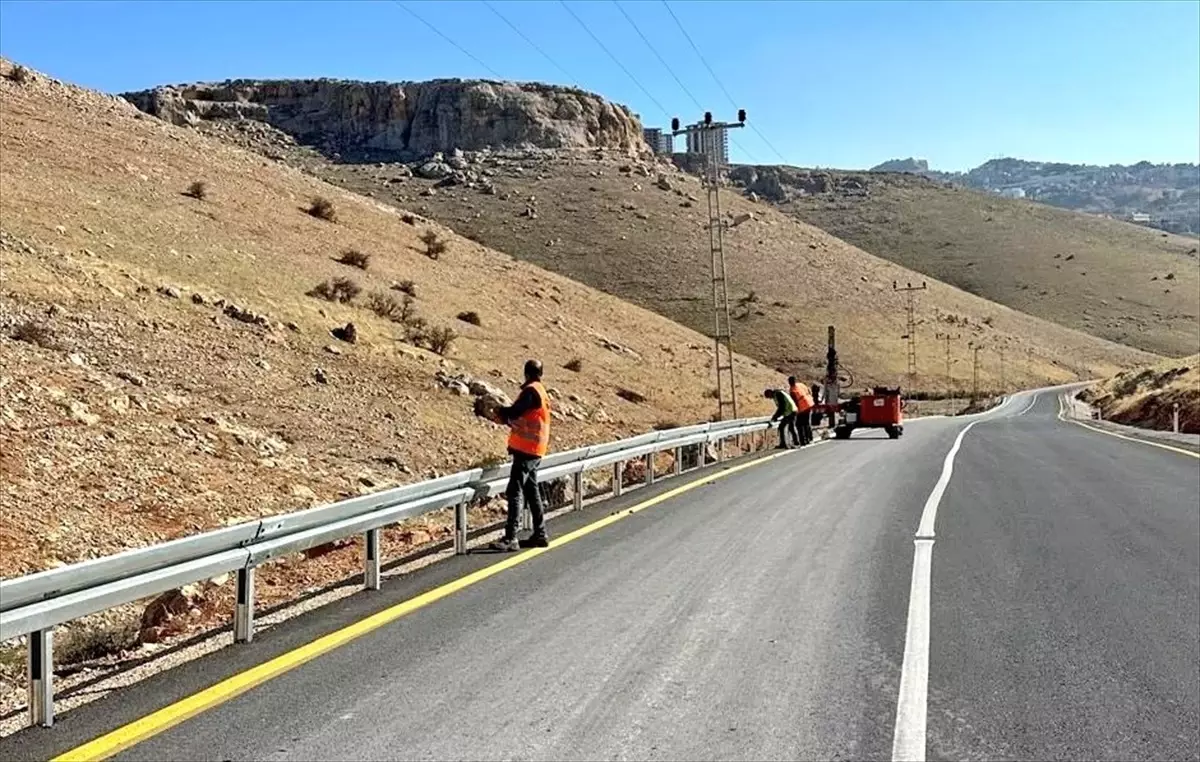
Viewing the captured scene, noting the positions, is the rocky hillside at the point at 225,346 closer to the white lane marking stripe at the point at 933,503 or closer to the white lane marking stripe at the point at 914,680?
the white lane marking stripe at the point at 914,680

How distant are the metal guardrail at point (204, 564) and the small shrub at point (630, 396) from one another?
20.5 metres

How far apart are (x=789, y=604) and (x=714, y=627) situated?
971mm

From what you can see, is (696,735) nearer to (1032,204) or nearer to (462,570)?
(462,570)

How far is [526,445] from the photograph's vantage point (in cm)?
1039

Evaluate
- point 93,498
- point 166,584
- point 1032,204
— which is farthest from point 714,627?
point 1032,204

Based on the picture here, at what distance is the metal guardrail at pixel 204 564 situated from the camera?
5297 mm

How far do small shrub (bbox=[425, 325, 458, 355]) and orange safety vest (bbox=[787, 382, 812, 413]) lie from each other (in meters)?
8.97

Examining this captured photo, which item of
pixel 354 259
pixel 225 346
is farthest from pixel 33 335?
pixel 354 259

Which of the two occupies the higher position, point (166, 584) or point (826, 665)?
point (166, 584)

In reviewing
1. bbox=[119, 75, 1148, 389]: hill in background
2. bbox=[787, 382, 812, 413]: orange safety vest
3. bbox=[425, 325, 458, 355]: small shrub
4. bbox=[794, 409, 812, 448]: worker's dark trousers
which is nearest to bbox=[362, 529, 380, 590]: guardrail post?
bbox=[425, 325, 458, 355]: small shrub

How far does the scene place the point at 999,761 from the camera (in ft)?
15.6

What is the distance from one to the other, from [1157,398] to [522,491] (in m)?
41.1

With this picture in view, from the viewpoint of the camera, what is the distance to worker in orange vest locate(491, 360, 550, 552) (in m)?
10.3

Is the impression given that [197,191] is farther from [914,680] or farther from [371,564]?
[914,680]
